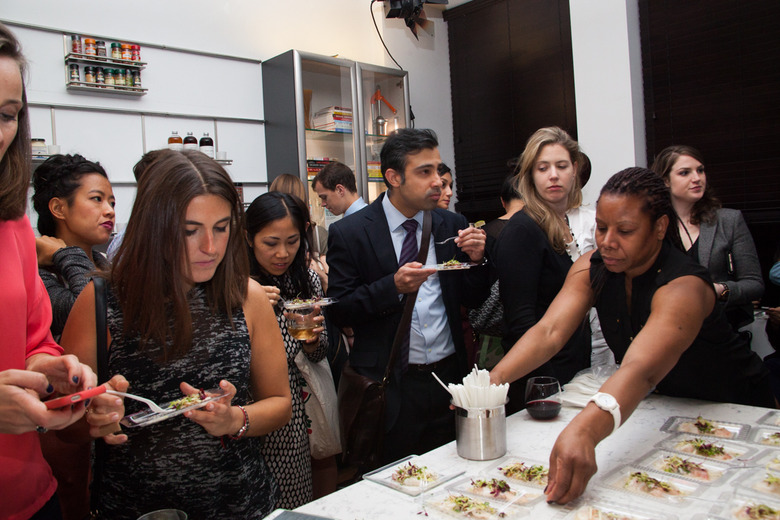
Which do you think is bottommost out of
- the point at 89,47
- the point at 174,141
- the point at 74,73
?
the point at 174,141

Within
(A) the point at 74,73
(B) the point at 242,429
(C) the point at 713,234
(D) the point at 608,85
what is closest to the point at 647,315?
(B) the point at 242,429

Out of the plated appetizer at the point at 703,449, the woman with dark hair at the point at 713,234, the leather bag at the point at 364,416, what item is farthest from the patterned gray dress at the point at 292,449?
the woman with dark hair at the point at 713,234

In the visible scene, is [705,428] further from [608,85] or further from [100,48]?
[100,48]

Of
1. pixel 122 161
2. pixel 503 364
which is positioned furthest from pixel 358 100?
pixel 503 364

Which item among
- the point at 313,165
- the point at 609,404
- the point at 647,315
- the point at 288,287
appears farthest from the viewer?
the point at 313,165

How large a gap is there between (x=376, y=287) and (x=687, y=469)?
4.18 ft

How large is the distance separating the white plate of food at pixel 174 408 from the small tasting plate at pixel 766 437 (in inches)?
54.7

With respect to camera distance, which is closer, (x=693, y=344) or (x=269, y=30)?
(x=693, y=344)

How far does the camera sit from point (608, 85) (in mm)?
4590

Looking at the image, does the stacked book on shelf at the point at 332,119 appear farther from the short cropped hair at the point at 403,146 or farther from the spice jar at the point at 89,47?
the short cropped hair at the point at 403,146

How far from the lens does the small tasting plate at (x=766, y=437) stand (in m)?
1.51

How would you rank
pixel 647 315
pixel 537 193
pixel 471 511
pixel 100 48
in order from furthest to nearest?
pixel 100 48, pixel 537 193, pixel 647 315, pixel 471 511

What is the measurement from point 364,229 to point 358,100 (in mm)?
3204

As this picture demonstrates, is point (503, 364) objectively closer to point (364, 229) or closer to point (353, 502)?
point (353, 502)
